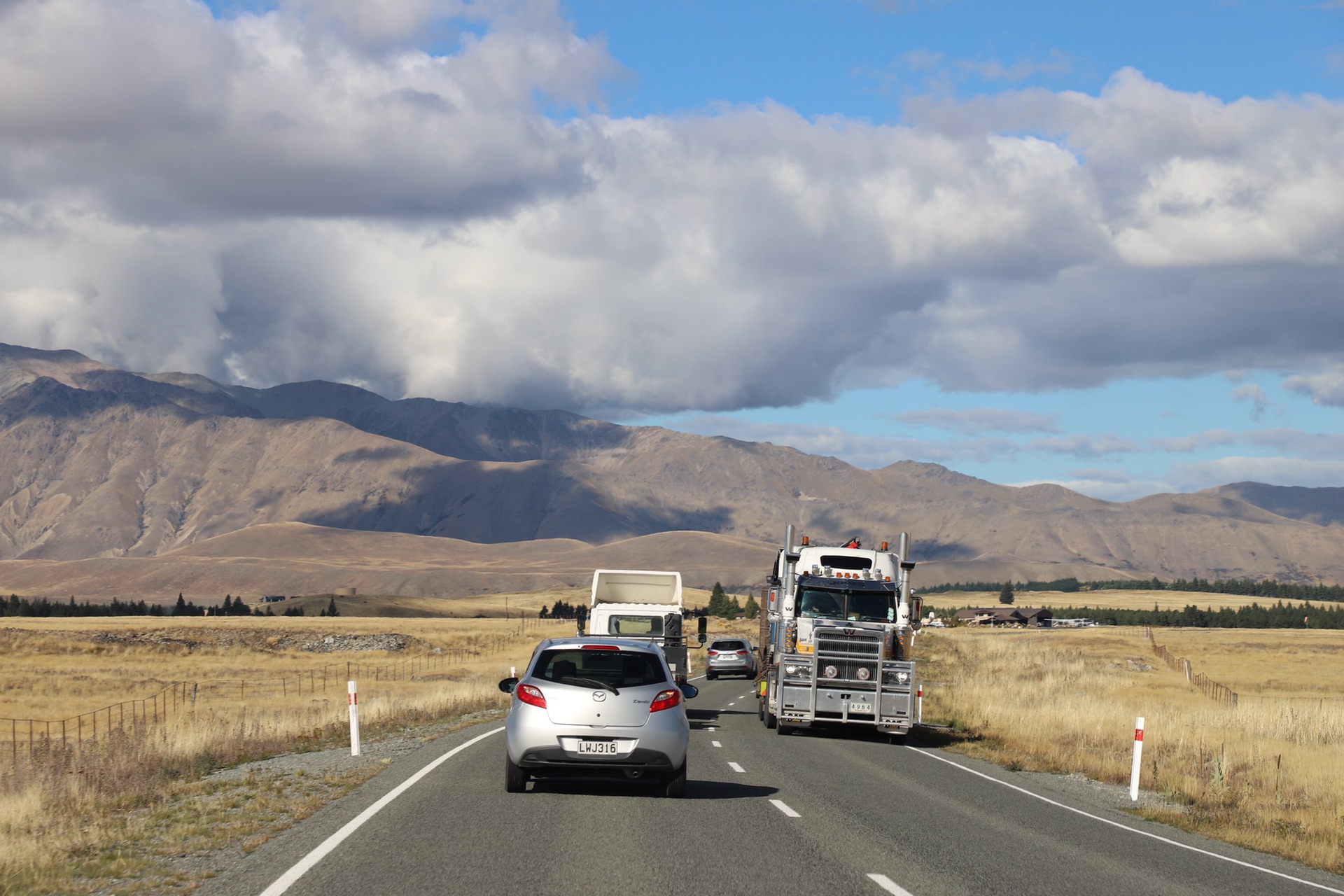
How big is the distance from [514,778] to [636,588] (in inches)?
793

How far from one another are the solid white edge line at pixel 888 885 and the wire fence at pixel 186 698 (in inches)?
524

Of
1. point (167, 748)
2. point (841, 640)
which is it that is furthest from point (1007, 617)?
point (167, 748)

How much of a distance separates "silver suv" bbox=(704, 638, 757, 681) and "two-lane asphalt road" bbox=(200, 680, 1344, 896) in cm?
3363

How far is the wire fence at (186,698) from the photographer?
24500 millimetres

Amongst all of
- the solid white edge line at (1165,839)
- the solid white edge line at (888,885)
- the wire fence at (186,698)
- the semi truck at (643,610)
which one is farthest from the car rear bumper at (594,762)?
the semi truck at (643,610)

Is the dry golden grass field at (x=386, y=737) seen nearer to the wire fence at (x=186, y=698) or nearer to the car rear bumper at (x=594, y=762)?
the wire fence at (x=186, y=698)

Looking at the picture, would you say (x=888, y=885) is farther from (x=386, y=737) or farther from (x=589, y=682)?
(x=386, y=737)

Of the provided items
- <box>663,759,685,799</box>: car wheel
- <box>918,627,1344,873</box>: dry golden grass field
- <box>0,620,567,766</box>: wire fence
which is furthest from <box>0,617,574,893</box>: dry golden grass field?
<box>918,627,1344,873</box>: dry golden grass field

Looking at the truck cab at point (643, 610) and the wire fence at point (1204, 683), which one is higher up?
the truck cab at point (643, 610)

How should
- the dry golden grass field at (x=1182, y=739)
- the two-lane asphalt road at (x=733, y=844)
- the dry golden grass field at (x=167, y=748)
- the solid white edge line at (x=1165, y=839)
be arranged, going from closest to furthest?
the two-lane asphalt road at (x=733, y=844)
the dry golden grass field at (x=167, y=748)
the solid white edge line at (x=1165, y=839)
the dry golden grass field at (x=1182, y=739)

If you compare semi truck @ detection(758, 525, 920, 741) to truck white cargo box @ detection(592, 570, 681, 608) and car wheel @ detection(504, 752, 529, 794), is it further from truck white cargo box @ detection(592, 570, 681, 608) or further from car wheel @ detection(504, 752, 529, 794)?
car wheel @ detection(504, 752, 529, 794)

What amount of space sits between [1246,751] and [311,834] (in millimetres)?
17886

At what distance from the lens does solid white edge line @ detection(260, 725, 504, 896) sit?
9734 mm

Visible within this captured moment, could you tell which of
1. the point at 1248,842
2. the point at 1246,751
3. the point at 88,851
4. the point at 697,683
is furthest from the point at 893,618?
the point at 697,683
